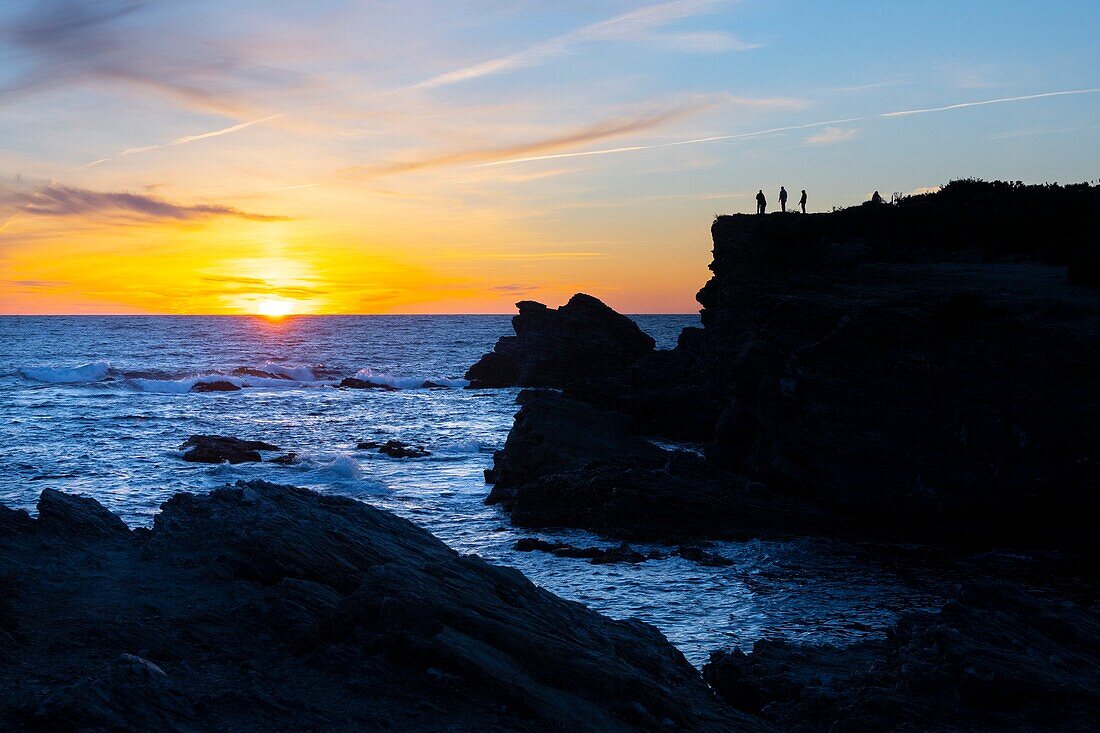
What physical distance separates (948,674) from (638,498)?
14271mm

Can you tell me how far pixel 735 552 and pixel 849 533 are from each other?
413cm

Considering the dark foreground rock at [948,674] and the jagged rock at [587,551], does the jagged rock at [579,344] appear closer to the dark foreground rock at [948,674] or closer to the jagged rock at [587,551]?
the jagged rock at [587,551]

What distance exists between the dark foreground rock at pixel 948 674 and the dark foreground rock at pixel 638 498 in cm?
1057

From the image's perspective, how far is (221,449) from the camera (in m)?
38.8

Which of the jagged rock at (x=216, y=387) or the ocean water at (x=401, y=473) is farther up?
the jagged rock at (x=216, y=387)

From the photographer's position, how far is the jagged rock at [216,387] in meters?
74.7

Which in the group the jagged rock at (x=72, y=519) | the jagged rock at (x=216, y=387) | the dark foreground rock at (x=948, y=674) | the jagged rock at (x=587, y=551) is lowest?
the jagged rock at (x=587, y=551)

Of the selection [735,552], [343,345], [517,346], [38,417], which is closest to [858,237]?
[735,552]

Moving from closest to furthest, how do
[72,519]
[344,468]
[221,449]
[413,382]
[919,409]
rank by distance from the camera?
1. [72,519]
2. [919,409]
3. [344,468]
4. [221,449]
5. [413,382]

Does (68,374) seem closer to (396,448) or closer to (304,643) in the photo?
(396,448)

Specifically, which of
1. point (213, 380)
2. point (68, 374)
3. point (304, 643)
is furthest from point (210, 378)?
point (304, 643)

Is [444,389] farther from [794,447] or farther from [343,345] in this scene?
[343,345]

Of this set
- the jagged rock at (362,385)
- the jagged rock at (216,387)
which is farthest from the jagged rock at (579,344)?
the jagged rock at (216,387)

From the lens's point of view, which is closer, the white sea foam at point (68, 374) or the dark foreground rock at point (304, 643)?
the dark foreground rock at point (304, 643)
